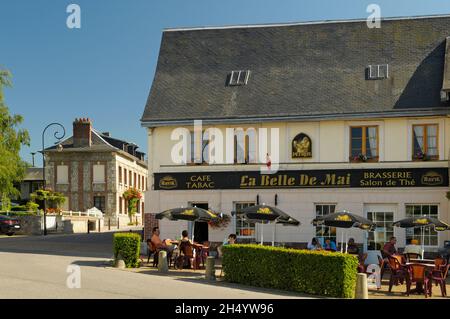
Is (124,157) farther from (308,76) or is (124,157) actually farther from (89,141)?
(308,76)

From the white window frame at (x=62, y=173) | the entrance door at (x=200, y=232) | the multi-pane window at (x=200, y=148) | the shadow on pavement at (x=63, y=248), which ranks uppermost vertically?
the multi-pane window at (x=200, y=148)

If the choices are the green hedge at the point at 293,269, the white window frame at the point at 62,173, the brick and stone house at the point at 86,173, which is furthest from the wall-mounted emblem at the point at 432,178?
the white window frame at the point at 62,173

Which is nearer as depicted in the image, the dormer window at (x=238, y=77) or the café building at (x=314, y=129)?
the café building at (x=314, y=129)

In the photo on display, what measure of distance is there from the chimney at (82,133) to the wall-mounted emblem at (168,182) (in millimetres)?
35653

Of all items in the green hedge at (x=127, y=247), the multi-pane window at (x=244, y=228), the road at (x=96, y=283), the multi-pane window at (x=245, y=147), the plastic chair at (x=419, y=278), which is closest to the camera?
the road at (x=96, y=283)

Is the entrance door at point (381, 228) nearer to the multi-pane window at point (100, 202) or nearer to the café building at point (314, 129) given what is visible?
the café building at point (314, 129)

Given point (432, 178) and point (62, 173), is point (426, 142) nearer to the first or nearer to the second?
point (432, 178)

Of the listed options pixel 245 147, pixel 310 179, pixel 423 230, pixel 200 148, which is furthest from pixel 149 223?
pixel 423 230

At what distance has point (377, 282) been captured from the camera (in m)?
18.5

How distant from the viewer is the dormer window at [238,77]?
28.3 m

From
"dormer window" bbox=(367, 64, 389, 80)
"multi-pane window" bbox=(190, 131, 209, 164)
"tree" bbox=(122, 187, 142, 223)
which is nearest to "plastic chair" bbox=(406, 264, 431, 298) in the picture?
"dormer window" bbox=(367, 64, 389, 80)

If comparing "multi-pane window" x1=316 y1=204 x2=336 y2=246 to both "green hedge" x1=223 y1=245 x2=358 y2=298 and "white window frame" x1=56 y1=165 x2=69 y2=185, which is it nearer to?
"green hedge" x1=223 y1=245 x2=358 y2=298
